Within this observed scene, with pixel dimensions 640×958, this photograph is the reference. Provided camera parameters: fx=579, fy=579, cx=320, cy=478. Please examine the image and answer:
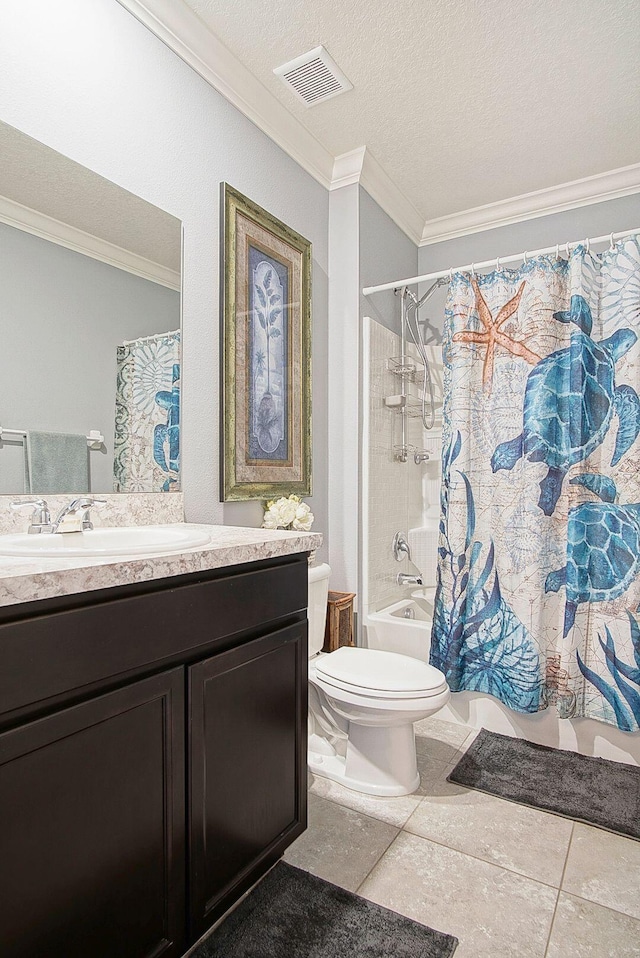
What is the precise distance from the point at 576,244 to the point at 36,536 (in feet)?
7.42

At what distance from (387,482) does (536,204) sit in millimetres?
1657

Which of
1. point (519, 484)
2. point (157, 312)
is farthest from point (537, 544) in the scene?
point (157, 312)

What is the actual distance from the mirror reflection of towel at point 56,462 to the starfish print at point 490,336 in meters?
1.72

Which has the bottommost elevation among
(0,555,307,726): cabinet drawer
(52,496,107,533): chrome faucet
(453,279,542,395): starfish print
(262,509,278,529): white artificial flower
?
(0,555,307,726): cabinet drawer

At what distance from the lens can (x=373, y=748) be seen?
6.55ft

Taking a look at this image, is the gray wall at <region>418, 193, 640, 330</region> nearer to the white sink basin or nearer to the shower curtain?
the shower curtain

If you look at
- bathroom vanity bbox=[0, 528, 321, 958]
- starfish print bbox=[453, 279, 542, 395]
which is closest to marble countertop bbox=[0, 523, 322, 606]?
bathroom vanity bbox=[0, 528, 321, 958]

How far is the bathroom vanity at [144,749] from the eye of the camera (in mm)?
895

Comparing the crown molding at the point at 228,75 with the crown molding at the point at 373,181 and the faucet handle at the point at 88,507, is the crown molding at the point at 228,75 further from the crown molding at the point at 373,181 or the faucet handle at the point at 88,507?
the faucet handle at the point at 88,507

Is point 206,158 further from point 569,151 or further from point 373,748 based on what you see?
point 373,748

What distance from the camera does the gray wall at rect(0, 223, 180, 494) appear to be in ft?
4.67

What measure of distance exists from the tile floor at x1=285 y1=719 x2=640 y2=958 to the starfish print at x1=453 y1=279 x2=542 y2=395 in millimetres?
1649

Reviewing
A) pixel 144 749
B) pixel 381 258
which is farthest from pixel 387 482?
pixel 144 749

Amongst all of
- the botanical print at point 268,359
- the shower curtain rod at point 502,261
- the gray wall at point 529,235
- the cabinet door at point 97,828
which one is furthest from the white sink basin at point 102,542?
the gray wall at point 529,235
